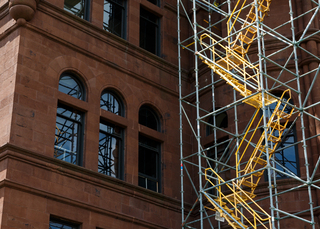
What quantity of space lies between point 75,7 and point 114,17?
2.12m

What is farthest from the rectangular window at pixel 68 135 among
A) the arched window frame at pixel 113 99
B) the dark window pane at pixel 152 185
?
the dark window pane at pixel 152 185

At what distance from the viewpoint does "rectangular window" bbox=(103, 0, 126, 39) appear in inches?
1070

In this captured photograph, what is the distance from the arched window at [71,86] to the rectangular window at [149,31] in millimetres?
4649

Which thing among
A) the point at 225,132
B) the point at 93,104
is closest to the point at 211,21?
the point at 225,132

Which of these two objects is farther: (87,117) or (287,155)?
(287,155)

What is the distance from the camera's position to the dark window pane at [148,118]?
1052 inches

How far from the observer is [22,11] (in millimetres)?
23312

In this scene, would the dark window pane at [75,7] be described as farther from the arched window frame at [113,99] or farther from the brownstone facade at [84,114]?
the arched window frame at [113,99]

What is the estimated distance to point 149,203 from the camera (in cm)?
2470

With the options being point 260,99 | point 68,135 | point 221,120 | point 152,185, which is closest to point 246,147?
point 260,99

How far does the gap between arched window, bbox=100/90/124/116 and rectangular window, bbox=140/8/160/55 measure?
3.46 meters

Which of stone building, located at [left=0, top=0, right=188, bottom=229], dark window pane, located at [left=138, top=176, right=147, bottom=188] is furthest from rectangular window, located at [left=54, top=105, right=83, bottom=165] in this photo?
dark window pane, located at [left=138, top=176, right=147, bottom=188]

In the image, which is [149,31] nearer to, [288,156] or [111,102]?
[111,102]

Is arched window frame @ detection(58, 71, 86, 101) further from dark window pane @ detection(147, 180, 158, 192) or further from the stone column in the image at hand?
dark window pane @ detection(147, 180, 158, 192)
